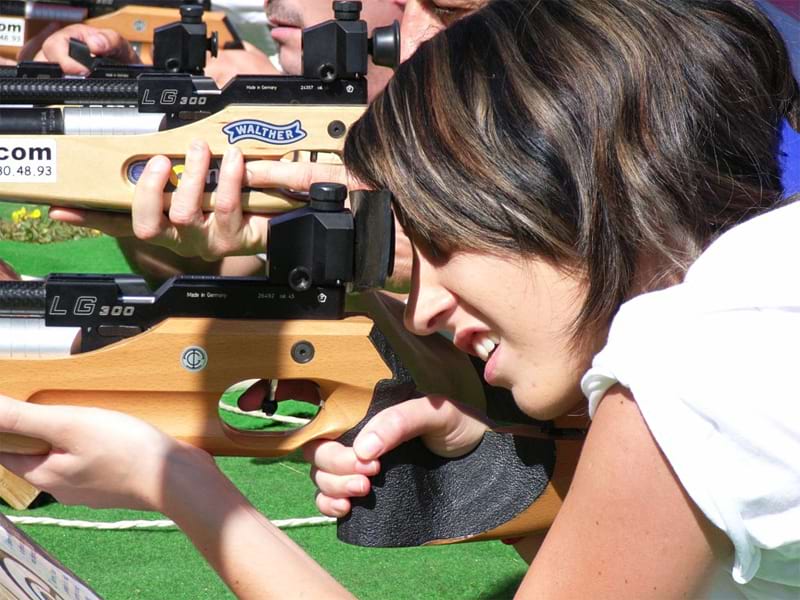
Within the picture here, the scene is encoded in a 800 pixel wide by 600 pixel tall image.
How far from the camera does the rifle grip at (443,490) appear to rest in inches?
64.2

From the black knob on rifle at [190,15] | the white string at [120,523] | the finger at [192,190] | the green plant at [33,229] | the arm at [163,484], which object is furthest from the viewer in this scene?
the green plant at [33,229]

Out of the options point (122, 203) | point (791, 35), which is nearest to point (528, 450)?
point (791, 35)

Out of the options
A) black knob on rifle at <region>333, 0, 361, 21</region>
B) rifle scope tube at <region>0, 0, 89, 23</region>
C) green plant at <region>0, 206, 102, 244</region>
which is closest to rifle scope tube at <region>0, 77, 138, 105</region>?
black knob on rifle at <region>333, 0, 361, 21</region>

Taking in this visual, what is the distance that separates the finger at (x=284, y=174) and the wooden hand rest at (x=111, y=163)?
0.02m

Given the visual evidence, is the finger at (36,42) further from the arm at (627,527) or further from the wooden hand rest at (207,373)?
the arm at (627,527)

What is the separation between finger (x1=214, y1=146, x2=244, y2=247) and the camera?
2117 mm

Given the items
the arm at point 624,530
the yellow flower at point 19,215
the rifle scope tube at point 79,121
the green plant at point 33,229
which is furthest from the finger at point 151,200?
the yellow flower at point 19,215

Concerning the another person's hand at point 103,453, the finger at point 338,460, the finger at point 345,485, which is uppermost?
the another person's hand at point 103,453

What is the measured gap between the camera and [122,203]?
7.17ft

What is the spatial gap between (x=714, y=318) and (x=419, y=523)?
0.71 meters

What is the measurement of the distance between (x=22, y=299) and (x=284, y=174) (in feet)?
2.39

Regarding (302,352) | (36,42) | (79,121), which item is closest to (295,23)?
(79,121)

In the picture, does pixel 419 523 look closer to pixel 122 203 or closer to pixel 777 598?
pixel 777 598

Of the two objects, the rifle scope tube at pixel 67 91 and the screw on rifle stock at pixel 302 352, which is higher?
the rifle scope tube at pixel 67 91
